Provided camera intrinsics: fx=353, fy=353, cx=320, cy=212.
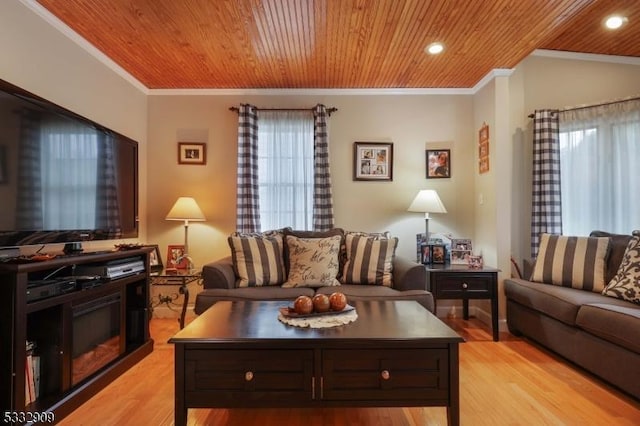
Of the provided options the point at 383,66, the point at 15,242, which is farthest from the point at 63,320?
the point at 383,66

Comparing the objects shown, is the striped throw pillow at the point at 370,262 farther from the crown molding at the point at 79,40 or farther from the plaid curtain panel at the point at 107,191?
the crown molding at the point at 79,40

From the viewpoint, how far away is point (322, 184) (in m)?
3.73

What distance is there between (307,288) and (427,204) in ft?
4.87

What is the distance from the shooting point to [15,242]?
1.85m

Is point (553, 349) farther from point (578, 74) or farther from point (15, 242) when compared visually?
point (15, 242)

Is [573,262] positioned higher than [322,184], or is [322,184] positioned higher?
[322,184]

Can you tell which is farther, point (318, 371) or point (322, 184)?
point (322, 184)

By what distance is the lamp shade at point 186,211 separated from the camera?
11.3 feet

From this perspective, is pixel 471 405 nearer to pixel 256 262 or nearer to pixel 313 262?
pixel 313 262

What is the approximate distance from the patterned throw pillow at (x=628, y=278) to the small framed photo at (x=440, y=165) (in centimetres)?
170

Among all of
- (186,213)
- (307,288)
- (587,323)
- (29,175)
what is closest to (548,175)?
(587,323)

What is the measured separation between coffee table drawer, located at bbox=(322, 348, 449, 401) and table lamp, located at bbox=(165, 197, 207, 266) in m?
2.32

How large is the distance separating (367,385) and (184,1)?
2.50 metres

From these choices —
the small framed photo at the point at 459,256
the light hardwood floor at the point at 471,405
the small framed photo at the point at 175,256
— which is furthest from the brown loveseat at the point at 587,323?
the small framed photo at the point at 175,256
